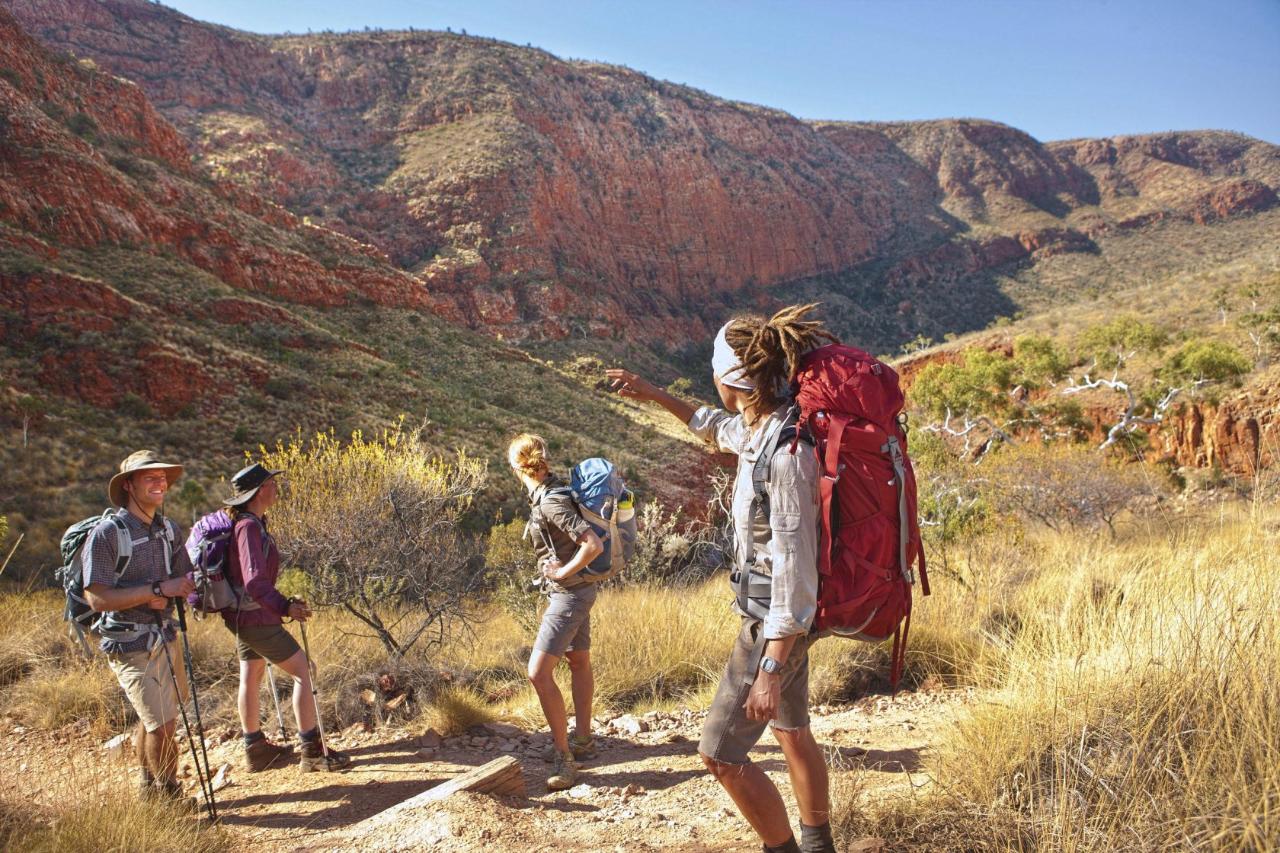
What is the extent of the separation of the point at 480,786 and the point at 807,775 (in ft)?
5.68

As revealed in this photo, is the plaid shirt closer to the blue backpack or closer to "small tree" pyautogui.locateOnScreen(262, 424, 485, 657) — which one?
"small tree" pyautogui.locateOnScreen(262, 424, 485, 657)

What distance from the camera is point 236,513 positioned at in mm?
3936

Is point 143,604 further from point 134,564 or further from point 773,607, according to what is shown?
point 773,607

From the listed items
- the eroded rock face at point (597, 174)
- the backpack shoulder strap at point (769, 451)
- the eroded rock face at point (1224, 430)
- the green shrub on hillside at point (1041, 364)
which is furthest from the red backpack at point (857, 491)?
the eroded rock face at point (597, 174)

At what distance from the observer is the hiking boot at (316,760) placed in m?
4.15

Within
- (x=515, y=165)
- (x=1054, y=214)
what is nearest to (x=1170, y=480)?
(x=515, y=165)

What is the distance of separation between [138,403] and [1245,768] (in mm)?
20470

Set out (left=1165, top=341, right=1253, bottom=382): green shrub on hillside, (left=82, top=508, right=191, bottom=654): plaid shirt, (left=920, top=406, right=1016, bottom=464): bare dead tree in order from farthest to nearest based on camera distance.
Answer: (left=1165, top=341, right=1253, bottom=382): green shrub on hillside, (left=920, top=406, right=1016, bottom=464): bare dead tree, (left=82, top=508, right=191, bottom=654): plaid shirt

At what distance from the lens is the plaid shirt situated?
11.1 ft

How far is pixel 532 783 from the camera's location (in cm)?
386

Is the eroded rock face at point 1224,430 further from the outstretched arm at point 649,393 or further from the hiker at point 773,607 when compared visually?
the hiker at point 773,607

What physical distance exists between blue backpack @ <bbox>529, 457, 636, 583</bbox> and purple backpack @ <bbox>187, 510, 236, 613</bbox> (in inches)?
70.1

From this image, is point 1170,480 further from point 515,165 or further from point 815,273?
point 815,273

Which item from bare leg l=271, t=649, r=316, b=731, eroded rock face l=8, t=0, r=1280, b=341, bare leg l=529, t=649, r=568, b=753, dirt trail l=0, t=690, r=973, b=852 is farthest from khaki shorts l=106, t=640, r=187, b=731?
eroded rock face l=8, t=0, r=1280, b=341
